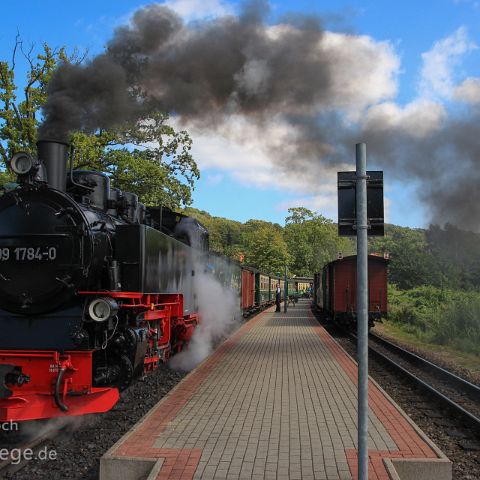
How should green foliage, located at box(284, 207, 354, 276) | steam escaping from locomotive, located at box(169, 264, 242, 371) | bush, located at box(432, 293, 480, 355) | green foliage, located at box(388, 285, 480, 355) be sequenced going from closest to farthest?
steam escaping from locomotive, located at box(169, 264, 242, 371)
bush, located at box(432, 293, 480, 355)
green foliage, located at box(388, 285, 480, 355)
green foliage, located at box(284, 207, 354, 276)

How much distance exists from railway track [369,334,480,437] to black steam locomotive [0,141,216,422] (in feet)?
14.4

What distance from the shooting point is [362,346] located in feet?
11.5

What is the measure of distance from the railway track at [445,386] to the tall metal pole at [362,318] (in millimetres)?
3553

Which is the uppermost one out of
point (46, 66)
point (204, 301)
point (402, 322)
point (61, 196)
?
point (46, 66)

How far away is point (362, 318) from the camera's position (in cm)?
347

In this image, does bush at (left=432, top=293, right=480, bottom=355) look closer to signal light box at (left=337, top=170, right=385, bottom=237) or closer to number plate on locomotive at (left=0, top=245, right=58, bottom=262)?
signal light box at (left=337, top=170, right=385, bottom=237)

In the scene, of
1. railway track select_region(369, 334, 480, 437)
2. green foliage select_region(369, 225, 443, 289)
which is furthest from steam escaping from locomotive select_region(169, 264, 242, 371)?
green foliage select_region(369, 225, 443, 289)

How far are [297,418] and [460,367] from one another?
26.5 feet

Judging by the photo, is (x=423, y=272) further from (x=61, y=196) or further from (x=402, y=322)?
(x=61, y=196)

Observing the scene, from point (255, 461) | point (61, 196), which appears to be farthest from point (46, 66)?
point (255, 461)

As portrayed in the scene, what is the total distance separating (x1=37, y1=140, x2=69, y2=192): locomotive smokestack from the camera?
613cm

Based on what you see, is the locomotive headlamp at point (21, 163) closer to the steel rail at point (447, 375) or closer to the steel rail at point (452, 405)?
the steel rail at point (452, 405)

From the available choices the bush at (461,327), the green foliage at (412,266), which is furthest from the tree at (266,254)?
the bush at (461,327)

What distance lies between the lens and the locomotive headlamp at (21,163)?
5.69 m
